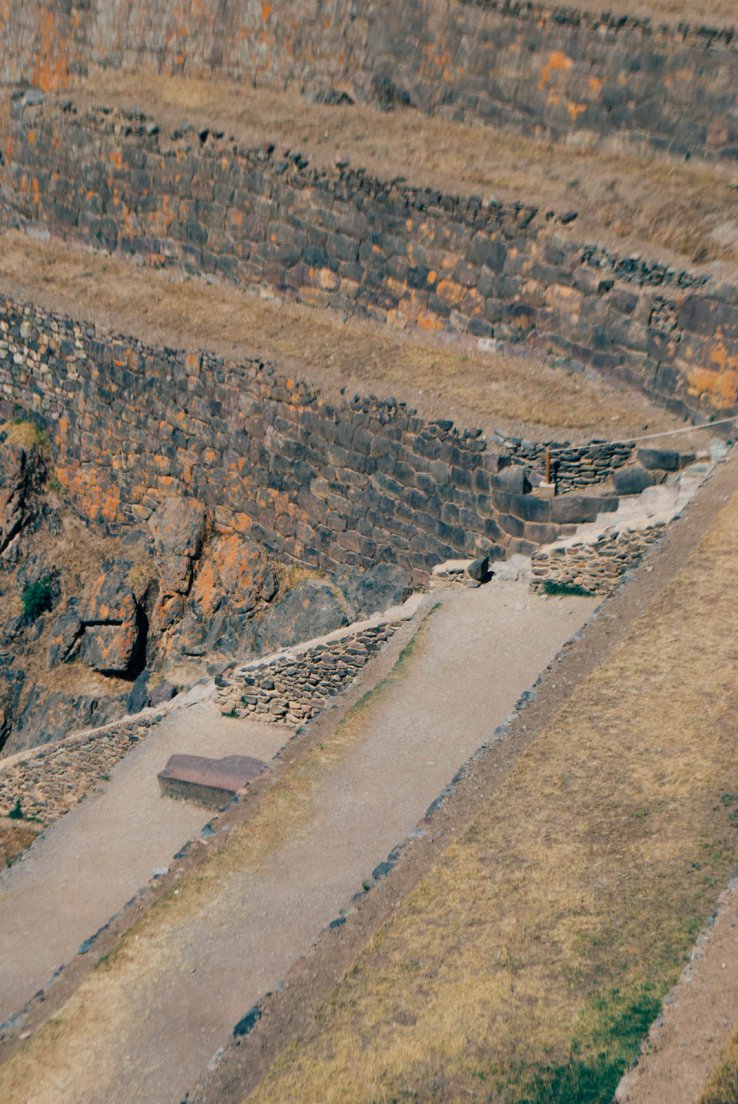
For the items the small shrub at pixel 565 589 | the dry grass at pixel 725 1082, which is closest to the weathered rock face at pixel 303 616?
the small shrub at pixel 565 589

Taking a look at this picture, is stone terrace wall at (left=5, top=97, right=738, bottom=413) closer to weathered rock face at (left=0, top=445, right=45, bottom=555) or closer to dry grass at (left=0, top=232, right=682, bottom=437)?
dry grass at (left=0, top=232, right=682, bottom=437)

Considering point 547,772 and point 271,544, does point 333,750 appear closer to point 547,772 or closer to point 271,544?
point 547,772

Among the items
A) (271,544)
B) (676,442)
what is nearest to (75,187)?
(271,544)

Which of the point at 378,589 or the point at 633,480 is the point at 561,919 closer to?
the point at 633,480

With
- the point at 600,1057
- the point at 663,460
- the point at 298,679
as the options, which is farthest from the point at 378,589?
the point at 600,1057

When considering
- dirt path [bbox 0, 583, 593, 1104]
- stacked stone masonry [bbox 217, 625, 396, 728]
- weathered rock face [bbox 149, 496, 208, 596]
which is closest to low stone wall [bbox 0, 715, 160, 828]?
stacked stone masonry [bbox 217, 625, 396, 728]
